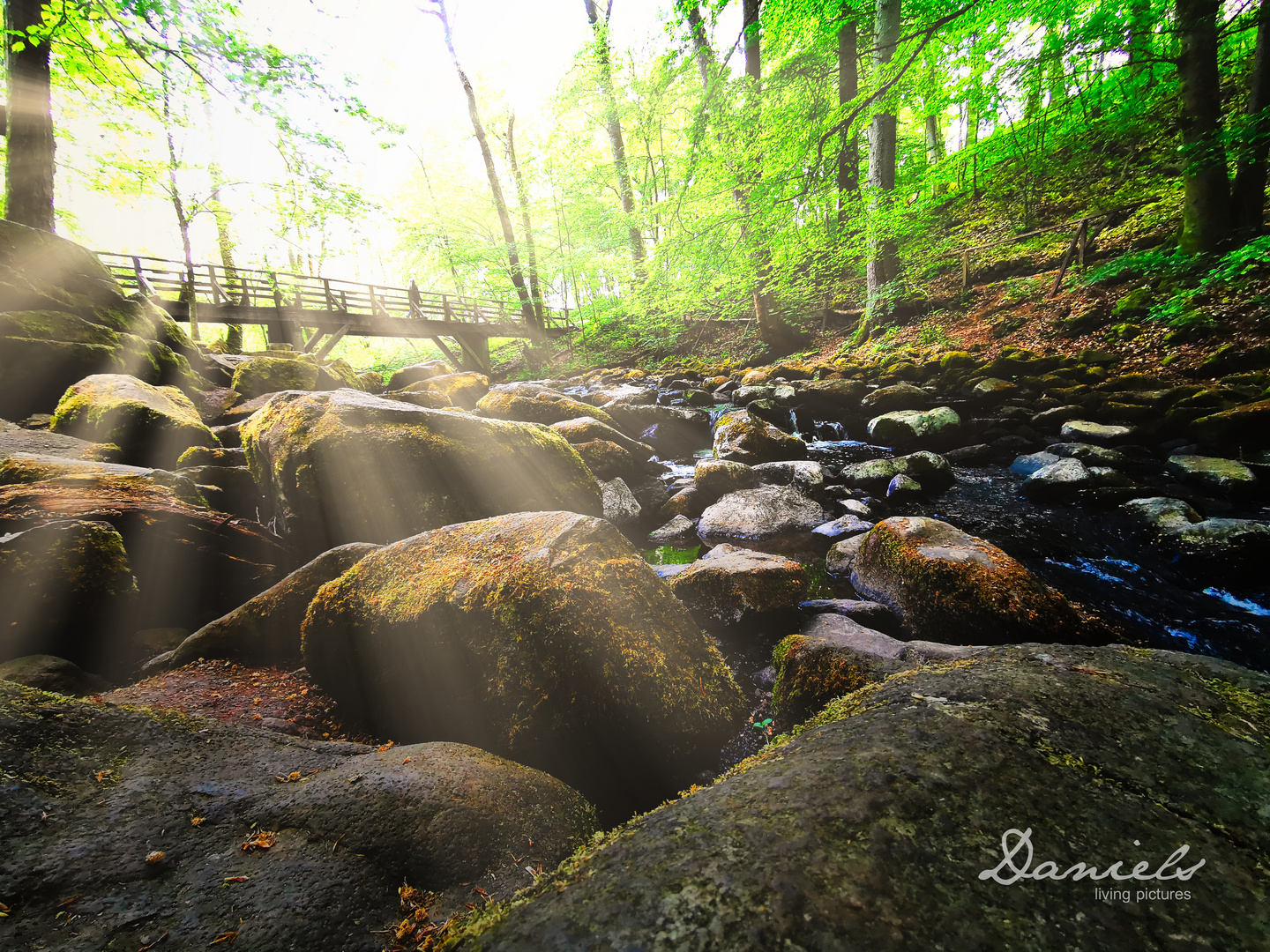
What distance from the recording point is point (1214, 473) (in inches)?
181

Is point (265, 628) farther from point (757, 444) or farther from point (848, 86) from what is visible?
point (848, 86)

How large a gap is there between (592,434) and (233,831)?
659 cm

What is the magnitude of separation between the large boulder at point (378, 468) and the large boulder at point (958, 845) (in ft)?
12.0

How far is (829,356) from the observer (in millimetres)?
11773

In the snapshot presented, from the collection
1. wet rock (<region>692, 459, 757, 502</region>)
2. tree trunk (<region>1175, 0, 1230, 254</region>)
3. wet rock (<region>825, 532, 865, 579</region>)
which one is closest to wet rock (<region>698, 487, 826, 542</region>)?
wet rock (<region>692, 459, 757, 502</region>)

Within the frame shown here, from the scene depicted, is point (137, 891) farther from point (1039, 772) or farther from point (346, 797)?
point (1039, 772)

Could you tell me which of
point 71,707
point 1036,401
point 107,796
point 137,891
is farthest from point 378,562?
point 1036,401

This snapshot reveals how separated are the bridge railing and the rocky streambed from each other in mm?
11188

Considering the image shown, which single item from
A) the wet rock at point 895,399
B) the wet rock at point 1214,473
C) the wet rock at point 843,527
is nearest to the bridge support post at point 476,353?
the wet rock at point 895,399

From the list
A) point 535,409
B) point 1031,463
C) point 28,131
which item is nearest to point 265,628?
point 535,409

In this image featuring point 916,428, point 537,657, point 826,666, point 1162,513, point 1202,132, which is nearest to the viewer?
point 537,657

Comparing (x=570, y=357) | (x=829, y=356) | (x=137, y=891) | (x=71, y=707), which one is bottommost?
(x=137, y=891)

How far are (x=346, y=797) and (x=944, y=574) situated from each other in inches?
141

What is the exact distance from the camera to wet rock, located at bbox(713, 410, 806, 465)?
24.1 feet
